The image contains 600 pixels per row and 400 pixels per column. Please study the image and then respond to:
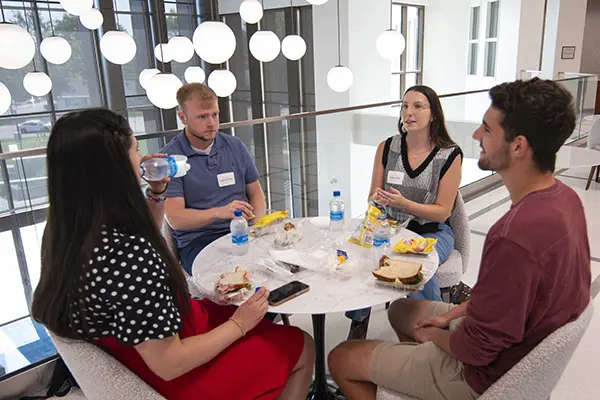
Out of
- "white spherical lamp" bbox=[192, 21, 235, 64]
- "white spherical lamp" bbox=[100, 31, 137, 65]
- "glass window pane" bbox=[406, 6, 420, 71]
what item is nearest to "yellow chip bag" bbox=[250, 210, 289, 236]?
"white spherical lamp" bbox=[192, 21, 235, 64]

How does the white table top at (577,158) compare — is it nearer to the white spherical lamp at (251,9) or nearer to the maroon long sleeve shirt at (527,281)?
the white spherical lamp at (251,9)

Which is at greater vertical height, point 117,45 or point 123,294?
point 117,45

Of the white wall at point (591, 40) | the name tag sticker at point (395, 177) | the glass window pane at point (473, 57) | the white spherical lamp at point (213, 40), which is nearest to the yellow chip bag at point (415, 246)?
the name tag sticker at point (395, 177)

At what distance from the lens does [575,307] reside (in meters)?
1.17

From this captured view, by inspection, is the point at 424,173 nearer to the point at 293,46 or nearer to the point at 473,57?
the point at 293,46

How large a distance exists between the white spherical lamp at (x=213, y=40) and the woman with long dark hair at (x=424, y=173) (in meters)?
1.21

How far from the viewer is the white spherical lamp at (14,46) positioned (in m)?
2.42

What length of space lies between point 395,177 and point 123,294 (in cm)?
167

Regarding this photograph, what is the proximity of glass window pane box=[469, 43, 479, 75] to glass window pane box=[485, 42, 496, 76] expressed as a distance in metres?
0.37

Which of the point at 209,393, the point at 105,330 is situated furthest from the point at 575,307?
the point at 105,330

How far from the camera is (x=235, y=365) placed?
4.46ft

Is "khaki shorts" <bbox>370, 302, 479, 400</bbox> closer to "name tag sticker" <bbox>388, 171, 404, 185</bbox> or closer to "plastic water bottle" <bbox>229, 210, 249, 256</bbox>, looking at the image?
"plastic water bottle" <bbox>229, 210, 249, 256</bbox>

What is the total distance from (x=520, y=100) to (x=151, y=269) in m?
1.06

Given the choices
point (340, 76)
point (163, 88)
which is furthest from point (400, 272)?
point (340, 76)
